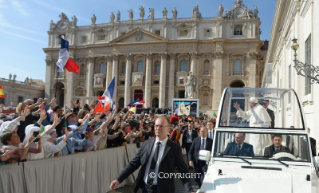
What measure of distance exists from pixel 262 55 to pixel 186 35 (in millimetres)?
15375

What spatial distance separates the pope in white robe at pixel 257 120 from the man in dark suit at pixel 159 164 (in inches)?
56.6

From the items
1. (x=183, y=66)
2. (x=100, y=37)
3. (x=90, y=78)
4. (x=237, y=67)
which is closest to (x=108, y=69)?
(x=90, y=78)

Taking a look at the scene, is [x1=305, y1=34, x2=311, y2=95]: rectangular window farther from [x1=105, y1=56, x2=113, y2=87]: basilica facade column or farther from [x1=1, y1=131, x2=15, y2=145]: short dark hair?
[x1=105, y1=56, x2=113, y2=87]: basilica facade column

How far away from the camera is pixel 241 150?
4.71 meters

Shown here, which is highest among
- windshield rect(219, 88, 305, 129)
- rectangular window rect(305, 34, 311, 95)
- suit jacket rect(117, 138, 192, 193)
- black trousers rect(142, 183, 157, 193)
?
rectangular window rect(305, 34, 311, 95)

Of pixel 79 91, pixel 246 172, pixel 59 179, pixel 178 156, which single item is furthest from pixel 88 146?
pixel 79 91

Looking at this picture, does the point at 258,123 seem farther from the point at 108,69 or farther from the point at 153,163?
the point at 108,69

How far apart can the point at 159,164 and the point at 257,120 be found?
2473 mm

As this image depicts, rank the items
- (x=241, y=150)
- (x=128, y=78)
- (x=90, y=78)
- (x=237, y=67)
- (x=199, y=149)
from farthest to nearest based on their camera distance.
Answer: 1. (x=90, y=78)
2. (x=128, y=78)
3. (x=237, y=67)
4. (x=199, y=149)
5. (x=241, y=150)

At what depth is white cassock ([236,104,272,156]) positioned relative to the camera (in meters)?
4.79

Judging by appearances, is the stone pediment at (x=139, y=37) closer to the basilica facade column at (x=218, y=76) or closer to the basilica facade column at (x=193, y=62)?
the basilica facade column at (x=193, y=62)

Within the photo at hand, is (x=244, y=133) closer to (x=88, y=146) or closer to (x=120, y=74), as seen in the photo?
(x=88, y=146)

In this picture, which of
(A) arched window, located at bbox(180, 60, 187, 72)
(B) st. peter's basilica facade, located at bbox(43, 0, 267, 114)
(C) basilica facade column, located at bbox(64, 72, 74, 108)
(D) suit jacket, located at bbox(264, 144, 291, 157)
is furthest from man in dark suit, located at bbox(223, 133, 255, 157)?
(C) basilica facade column, located at bbox(64, 72, 74, 108)

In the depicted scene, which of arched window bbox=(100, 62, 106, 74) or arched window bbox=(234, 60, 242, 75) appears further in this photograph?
arched window bbox=(100, 62, 106, 74)
